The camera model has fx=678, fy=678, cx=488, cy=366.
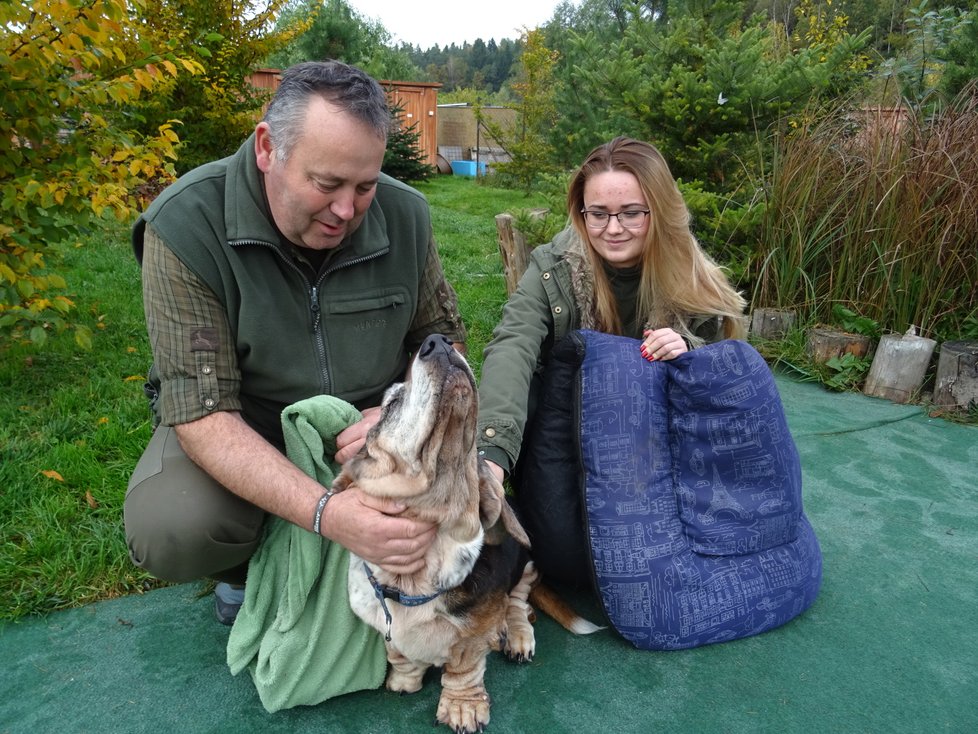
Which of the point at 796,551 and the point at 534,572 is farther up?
the point at 796,551

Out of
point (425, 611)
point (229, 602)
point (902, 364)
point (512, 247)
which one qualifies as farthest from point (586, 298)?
point (902, 364)

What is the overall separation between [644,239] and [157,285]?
6.74ft

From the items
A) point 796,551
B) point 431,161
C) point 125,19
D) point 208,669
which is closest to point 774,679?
point 796,551

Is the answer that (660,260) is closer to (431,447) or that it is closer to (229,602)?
(431,447)

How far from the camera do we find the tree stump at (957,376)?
16.6 ft

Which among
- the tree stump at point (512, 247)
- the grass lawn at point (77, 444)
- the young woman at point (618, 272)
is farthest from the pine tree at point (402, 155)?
the young woman at point (618, 272)

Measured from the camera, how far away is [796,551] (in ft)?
9.41

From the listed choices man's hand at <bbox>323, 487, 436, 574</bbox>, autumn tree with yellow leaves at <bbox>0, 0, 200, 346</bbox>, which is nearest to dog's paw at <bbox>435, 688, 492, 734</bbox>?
man's hand at <bbox>323, 487, 436, 574</bbox>

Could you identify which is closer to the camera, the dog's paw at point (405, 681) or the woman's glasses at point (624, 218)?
the dog's paw at point (405, 681)

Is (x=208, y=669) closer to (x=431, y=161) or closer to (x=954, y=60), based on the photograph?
(x=954, y=60)

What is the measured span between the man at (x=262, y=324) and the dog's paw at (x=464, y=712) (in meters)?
0.56

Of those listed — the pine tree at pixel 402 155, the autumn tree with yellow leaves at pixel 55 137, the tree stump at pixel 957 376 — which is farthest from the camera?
the pine tree at pixel 402 155

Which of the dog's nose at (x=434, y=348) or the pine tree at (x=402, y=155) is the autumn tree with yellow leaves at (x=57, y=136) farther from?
the pine tree at (x=402, y=155)

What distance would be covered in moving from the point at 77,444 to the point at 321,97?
9.56 ft
